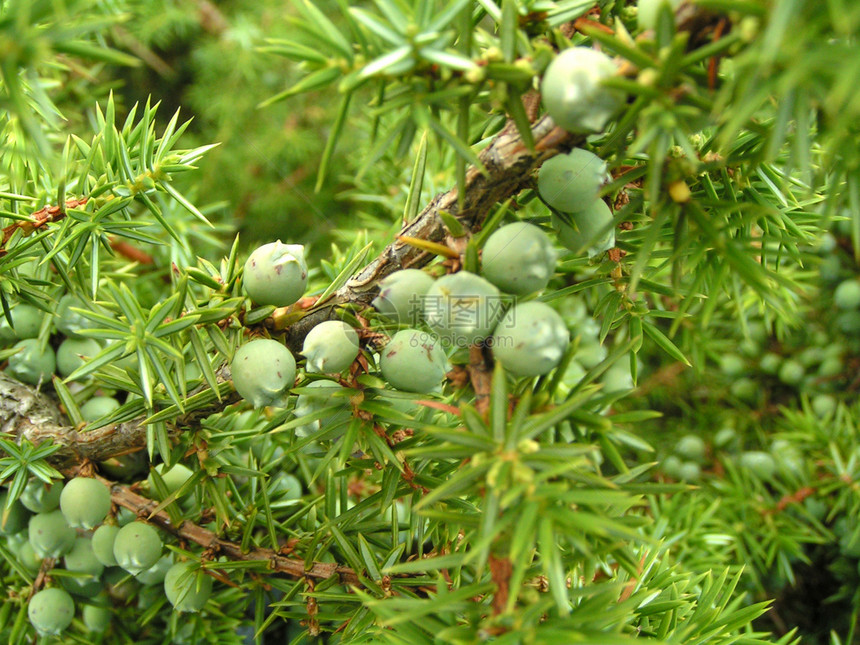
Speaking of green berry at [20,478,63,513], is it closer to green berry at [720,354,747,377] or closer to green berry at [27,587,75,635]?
green berry at [27,587,75,635]

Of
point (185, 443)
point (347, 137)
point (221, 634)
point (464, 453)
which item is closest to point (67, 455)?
point (185, 443)

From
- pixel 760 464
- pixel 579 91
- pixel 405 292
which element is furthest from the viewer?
pixel 760 464

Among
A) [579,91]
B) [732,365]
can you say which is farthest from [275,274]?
[732,365]

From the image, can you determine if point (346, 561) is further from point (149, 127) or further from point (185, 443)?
point (149, 127)

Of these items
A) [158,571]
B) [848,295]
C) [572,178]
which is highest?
[572,178]

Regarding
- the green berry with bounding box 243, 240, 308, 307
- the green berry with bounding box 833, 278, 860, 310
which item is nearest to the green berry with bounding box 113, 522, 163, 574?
the green berry with bounding box 243, 240, 308, 307

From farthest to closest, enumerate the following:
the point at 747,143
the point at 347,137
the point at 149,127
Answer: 1. the point at 347,137
2. the point at 149,127
3. the point at 747,143

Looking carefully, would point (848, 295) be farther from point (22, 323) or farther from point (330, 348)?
point (22, 323)
